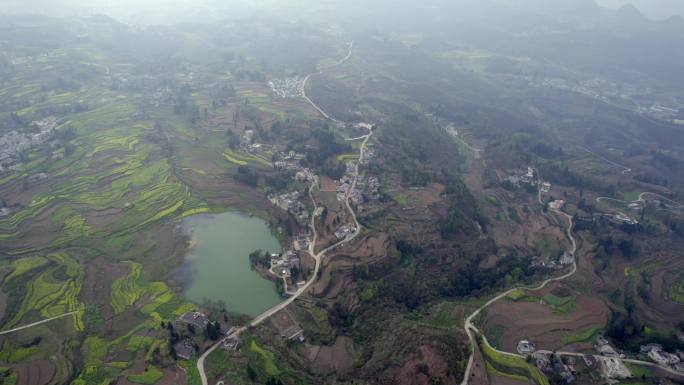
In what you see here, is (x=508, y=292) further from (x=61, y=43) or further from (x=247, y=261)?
(x=61, y=43)

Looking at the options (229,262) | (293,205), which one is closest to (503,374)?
(229,262)

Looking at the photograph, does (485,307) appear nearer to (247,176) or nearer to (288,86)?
(247,176)

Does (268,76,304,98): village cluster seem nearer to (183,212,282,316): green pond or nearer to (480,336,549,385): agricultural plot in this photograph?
(183,212,282,316): green pond

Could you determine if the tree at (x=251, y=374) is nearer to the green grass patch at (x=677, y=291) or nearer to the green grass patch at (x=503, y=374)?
the green grass patch at (x=503, y=374)

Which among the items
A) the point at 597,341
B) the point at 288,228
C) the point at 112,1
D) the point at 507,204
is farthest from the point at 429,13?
the point at 597,341

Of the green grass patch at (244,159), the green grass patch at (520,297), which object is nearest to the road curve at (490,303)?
the green grass patch at (520,297)

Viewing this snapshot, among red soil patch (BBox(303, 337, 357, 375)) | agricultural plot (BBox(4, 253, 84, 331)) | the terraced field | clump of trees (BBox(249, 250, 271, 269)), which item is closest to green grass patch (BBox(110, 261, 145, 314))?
the terraced field
